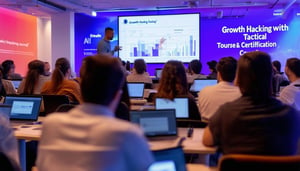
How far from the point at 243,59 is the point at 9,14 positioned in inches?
A: 456

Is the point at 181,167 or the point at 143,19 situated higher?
the point at 143,19

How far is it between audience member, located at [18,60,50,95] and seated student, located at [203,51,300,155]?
9.91ft

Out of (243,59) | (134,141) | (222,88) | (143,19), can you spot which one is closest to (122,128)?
(134,141)

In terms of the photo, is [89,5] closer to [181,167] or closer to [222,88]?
[222,88]

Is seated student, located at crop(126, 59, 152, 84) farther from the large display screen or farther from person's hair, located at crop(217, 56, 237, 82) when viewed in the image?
the large display screen

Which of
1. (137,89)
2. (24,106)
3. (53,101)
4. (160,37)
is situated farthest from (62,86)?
(160,37)

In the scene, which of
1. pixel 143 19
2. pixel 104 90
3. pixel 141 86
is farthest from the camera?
pixel 143 19

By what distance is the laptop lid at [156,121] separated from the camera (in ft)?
8.33

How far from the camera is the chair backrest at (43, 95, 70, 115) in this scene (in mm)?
3812

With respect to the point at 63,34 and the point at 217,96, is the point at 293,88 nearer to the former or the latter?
the point at 217,96

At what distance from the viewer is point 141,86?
6113 mm

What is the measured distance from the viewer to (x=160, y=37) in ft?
36.6

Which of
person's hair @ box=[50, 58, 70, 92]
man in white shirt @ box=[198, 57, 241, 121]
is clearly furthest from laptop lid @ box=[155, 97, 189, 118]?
person's hair @ box=[50, 58, 70, 92]

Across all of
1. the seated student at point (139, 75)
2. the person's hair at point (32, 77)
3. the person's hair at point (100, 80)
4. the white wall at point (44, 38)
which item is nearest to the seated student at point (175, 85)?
the person's hair at point (32, 77)
